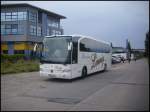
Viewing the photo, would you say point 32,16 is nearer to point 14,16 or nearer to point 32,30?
point 32,30

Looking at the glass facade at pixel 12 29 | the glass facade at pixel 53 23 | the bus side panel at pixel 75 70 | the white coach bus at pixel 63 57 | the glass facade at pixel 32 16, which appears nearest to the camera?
the white coach bus at pixel 63 57

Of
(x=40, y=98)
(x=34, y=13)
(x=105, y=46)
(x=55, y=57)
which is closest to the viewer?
(x=40, y=98)

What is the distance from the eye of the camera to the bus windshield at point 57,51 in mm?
16312

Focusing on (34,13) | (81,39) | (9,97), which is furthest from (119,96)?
(34,13)

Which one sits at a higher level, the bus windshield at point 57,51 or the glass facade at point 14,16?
the glass facade at point 14,16

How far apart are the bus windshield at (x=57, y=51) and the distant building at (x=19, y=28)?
41.7m

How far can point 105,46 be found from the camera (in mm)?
27922

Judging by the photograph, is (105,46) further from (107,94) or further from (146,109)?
(146,109)

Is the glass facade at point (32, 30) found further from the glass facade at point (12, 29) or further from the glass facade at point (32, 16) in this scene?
the glass facade at point (12, 29)

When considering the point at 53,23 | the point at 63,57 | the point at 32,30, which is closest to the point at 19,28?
the point at 32,30

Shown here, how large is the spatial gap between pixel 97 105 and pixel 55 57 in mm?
7736

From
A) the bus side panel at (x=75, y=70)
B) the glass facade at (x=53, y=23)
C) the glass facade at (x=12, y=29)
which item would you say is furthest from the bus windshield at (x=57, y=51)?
the glass facade at (x=53, y=23)

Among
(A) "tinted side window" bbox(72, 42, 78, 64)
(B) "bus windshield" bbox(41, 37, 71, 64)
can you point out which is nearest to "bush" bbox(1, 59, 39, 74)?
(B) "bus windshield" bbox(41, 37, 71, 64)

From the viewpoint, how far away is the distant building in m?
58.7
